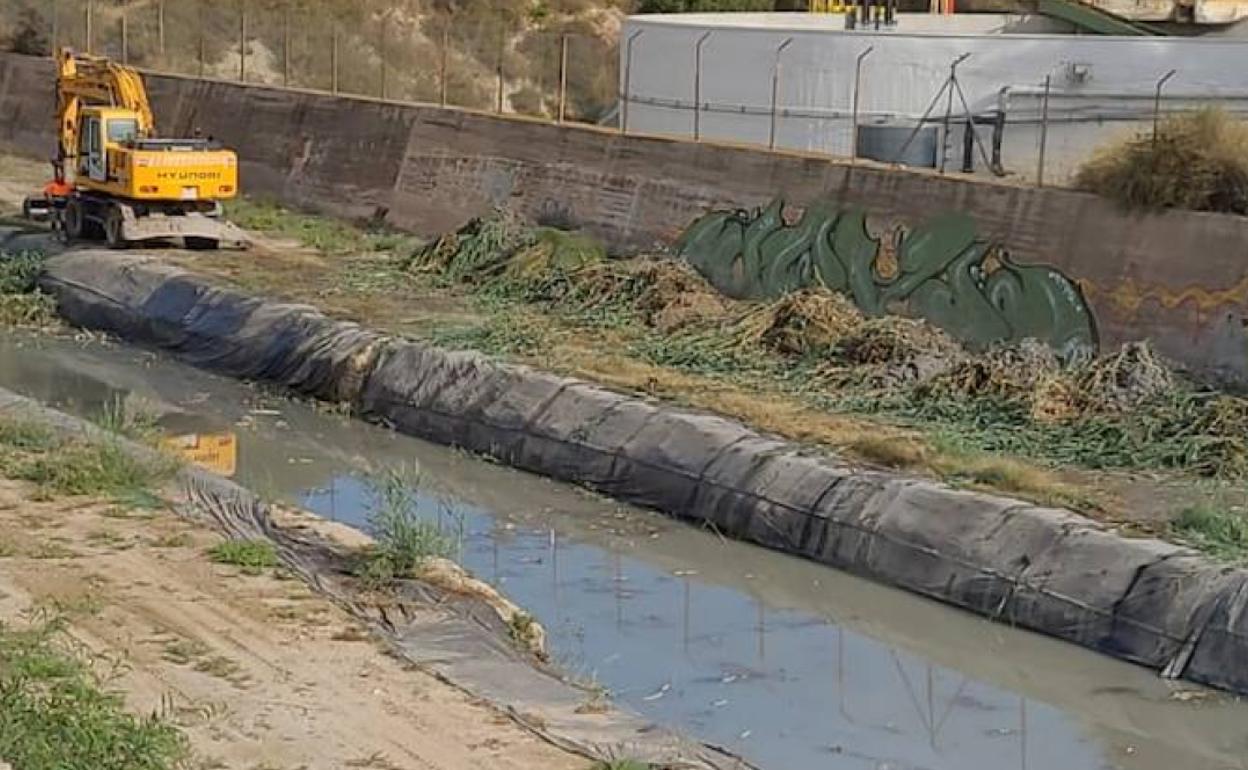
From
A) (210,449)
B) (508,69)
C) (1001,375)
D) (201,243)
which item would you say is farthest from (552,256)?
(508,69)

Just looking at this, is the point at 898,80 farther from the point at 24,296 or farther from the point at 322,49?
the point at 322,49

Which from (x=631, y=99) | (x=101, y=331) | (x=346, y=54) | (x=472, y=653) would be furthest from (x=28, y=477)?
(x=346, y=54)

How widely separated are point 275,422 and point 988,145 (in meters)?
13.3

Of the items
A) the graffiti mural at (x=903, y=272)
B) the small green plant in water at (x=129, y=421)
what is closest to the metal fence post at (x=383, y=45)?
the graffiti mural at (x=903, y=272)

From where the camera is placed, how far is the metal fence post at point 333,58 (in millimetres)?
43188

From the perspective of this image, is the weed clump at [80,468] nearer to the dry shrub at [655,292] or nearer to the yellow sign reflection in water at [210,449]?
the yellow sign reflection in water at [210,449]

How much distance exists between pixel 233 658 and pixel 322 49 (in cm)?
4136

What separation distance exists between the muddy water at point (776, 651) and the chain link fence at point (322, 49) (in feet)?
87.0

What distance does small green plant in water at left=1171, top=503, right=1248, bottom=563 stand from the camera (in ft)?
54.2

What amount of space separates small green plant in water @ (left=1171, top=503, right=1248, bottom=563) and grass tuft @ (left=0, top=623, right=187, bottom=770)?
8968 millimetres

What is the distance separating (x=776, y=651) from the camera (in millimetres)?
16422

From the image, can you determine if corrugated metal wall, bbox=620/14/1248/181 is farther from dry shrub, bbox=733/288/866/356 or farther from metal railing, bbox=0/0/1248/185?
dry shrub, bbox=733/288/866/356

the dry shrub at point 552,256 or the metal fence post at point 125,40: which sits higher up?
the metal fence post at point 125,40

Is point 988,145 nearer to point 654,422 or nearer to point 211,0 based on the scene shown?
point 654,422
